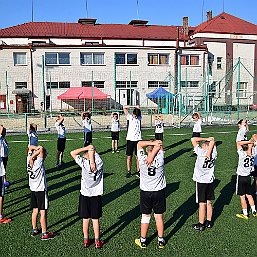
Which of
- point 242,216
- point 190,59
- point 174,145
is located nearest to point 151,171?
point 242,216

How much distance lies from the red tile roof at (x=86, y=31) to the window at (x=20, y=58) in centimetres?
477

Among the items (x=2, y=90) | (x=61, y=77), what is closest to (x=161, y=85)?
(x=61, y=77)

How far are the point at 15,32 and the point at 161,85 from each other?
60.0 ft

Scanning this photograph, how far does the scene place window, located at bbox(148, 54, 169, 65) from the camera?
121 feet

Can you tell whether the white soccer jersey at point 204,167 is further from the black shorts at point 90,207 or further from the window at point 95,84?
the window at point 95,84

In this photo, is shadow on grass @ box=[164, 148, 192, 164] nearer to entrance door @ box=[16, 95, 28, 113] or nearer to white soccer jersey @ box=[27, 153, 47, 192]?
white soccer jersey @ box=[27, 153, 47, 192]

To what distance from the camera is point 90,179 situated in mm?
5418

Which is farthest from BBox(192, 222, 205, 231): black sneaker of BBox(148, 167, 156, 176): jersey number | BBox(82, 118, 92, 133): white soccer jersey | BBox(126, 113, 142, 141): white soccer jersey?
BBox(82, 118, 92, 133): white soccer jersey

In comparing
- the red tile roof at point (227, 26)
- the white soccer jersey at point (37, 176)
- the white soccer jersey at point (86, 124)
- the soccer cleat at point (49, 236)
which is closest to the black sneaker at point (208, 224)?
the soccer cleat at point (49, 236)

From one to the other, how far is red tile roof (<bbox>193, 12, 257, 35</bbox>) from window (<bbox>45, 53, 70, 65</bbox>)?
56.9 ft

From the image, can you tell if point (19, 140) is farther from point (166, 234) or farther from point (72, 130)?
point (166, 234)

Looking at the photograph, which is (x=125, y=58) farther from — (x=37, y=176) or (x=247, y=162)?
(x=37, y=176)

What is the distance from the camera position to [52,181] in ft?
31.7

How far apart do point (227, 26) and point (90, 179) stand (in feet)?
140
